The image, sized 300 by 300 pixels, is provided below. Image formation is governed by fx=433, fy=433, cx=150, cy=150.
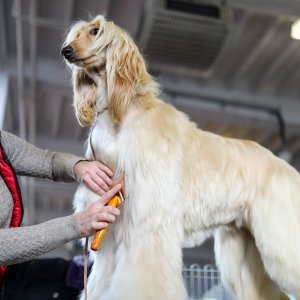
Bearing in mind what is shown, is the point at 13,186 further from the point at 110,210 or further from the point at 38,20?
the point at 38,20

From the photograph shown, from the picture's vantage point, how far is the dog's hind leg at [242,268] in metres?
1.65

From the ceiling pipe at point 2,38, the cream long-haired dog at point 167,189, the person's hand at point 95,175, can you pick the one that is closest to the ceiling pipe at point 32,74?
the ceiling pipe at point 2,38

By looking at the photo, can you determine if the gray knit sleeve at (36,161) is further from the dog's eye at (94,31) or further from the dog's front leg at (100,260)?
the dog's eye at (94,31)

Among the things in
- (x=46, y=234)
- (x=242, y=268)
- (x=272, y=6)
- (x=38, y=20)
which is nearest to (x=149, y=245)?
(x=46, y=234)

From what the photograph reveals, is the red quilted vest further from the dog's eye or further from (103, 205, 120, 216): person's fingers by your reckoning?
the dog's eye

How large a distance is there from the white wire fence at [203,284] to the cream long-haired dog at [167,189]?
29 centimetres

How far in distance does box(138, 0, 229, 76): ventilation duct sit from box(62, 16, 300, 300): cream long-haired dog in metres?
1.21

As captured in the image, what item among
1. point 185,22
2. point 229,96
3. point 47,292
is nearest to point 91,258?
point 47,292

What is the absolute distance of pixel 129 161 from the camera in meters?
1.40

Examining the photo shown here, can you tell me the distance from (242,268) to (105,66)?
36.8 inches

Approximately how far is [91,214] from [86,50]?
0.66 meters

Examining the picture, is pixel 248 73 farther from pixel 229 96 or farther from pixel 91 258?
pixel 91 258

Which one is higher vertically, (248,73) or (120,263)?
(248,73)

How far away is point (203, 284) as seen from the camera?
2084 millimetres
